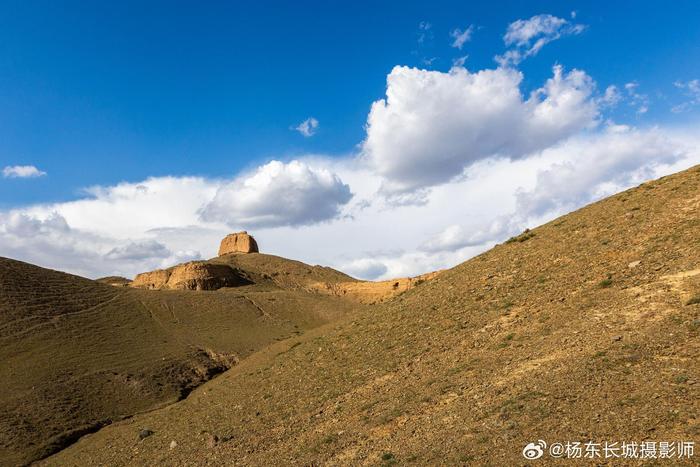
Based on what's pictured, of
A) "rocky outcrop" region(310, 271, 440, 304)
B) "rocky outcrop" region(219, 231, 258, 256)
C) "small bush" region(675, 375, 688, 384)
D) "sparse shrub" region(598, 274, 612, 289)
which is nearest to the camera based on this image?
"small bush" region(675, 375, 688, 384)

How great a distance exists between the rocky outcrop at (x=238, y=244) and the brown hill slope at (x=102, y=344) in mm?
41819

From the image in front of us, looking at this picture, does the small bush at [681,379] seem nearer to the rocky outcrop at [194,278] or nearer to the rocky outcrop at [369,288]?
the rocky outcrop at [369,288]

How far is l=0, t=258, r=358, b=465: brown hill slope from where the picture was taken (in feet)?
87.2

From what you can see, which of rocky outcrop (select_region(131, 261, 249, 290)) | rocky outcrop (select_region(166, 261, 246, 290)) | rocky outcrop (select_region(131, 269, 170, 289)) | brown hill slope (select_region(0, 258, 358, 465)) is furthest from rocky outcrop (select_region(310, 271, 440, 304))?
rocky outcrop (select_region(131, 269, 170, 289))

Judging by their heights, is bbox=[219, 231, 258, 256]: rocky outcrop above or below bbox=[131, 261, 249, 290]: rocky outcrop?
above

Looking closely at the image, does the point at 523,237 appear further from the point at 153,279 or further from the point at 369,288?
the point at 153,279

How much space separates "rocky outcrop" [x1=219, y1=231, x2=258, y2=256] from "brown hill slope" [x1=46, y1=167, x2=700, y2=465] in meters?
74.2

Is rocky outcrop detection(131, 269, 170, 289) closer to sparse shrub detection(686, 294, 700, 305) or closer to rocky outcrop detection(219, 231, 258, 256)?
rocky outcrop detection(219, 231, 258, 256)

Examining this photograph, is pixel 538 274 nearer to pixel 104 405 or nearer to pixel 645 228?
pixel 645 228

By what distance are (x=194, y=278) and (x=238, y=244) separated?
33.9 metres

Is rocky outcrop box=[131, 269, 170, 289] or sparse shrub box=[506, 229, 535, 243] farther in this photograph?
rocky outcrop box=[131, 269, 170, 289]

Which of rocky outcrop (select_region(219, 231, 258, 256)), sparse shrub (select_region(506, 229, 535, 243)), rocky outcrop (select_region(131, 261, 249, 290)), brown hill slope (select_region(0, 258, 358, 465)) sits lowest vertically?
brown hill slope (select_region(0, 258, 358, 465))

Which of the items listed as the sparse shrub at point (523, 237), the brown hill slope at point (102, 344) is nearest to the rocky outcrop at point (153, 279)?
the brown hill slope at point (102, 344)

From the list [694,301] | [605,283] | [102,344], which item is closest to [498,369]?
[694,301]
